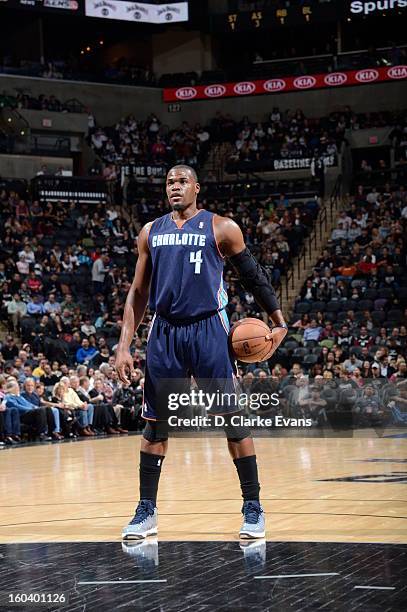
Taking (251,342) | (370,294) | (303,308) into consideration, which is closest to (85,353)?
(303,308)

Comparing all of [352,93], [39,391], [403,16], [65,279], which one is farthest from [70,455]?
[403,16]

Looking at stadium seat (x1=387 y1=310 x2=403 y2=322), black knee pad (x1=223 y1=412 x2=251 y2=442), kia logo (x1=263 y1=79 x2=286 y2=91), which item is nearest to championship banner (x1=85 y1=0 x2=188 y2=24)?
kia logo (x1=263 y1=79 x2=286 y2=91)

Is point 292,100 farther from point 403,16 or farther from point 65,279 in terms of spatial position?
point 65,279

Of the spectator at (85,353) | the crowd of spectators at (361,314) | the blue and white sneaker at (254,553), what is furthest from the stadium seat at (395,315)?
the blue and white sneaker at (254,553)

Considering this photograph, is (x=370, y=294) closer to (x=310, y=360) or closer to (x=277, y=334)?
(x=310, y=360)

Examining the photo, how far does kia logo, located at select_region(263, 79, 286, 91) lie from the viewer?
3238 cm

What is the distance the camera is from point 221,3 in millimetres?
33719

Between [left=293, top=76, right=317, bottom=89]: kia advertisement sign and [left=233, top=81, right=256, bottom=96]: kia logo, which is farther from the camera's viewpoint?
[left=233, top=81, right=256, bottom=96]: kia logo

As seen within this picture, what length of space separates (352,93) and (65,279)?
1316 centimetres

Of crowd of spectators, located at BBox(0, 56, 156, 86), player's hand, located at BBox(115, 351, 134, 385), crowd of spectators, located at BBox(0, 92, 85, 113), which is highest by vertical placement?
crowd of spectators, located at BBox(0, 56, 156, 86)

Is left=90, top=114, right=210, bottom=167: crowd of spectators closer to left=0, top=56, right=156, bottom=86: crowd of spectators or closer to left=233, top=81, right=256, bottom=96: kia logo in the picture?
left=0, top=56, right=156, bottom=86: crowd of spectators

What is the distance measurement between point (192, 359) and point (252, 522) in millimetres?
1009

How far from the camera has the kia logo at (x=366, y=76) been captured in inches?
1222

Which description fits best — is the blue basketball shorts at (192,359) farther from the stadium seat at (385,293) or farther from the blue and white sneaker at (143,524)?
the stadium seat at (385,293)
